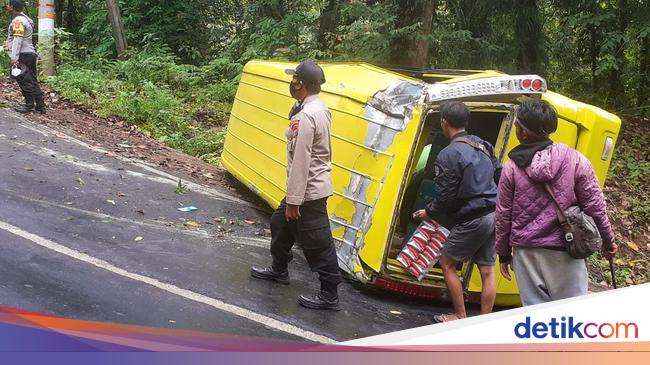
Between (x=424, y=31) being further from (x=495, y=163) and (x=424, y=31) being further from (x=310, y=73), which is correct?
(x=310, y=73)

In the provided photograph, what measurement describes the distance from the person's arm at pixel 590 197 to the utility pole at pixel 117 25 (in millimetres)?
13727

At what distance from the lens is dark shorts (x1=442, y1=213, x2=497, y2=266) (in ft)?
15.4

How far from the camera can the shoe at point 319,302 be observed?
16.0 ft

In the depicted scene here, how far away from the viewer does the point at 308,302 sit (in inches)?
193

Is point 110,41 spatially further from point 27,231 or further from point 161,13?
point 27,231

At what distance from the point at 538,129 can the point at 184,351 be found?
248cm

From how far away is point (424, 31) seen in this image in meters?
10.8

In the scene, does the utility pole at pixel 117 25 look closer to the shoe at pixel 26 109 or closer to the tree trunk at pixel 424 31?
the shoe at pixel 26 109

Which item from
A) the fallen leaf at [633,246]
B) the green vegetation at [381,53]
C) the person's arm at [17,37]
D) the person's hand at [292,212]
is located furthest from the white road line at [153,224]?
the fallen leaf at [633,246]

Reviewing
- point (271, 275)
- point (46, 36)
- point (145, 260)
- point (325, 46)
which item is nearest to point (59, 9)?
point (46, 36)

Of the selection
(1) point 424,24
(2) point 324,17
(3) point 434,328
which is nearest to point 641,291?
(3) point 434,328

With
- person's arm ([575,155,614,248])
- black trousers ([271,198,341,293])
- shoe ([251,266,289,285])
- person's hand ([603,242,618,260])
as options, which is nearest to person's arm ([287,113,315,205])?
black trousers ([271,198,341,293])

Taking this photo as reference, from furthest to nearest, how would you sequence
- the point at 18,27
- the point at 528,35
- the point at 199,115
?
the point at 199,115, the point at 528,35, the point at 18,27

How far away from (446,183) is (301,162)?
1122 mm
